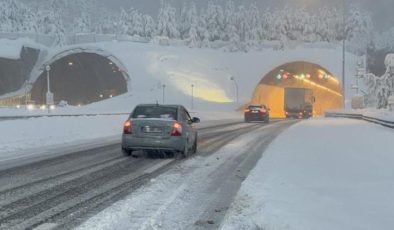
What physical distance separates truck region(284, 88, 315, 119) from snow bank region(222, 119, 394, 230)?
55.8 meters

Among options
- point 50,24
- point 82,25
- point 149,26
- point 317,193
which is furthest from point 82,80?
point 317,193

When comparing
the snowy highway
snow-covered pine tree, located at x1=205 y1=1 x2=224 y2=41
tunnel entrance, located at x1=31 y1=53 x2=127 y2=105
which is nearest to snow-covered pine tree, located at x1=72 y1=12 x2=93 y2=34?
snow-covered pine tree, located at x1=205 y1=1 x2=224 y2=41

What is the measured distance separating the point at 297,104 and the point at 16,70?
1793 inches

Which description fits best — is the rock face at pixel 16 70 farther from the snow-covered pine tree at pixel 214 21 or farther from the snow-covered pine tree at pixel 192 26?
the snow-covered pine tree at pixel 214 21

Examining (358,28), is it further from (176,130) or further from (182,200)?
(182,200)

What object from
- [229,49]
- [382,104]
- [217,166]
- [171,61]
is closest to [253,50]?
[229,49]

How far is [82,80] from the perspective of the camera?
3666 inches

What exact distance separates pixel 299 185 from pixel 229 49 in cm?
9718

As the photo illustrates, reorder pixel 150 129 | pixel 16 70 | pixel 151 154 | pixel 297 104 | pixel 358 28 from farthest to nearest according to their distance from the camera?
1. pixel 358 28
2. pixel 16 70
3. pixel 297 104
4. pixel 151 154
5. pixel 150 129

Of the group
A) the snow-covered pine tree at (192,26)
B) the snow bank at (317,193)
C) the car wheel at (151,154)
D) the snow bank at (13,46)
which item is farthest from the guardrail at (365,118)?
the snow bank at (13,46)

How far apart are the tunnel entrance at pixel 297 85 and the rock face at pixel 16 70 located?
37.9 meters

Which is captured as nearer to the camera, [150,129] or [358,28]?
[150,129]

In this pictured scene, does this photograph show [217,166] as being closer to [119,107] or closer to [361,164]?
[361,164]

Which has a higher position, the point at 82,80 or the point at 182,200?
the point at 82,80
